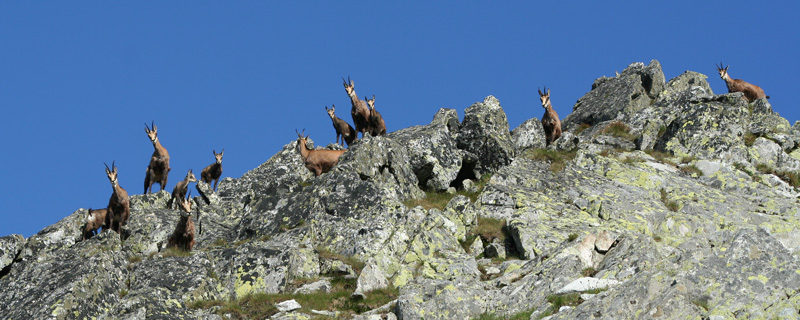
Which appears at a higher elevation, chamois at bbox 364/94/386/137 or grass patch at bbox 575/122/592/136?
chamois at bbox 364/94/386/137

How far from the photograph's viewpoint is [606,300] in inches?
630

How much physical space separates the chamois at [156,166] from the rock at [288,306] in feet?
45.3

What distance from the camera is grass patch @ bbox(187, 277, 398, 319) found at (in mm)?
19828

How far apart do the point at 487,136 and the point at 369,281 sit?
1144cm

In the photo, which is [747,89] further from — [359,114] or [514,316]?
[514,316]

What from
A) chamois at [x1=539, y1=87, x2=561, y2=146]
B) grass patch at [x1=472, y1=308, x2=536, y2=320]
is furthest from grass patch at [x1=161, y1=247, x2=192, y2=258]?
chamois at [x1=539, y1=87, x2=561, y2=146]

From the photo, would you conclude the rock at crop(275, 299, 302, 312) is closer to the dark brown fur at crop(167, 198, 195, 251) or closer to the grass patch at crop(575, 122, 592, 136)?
the dark brown fur at crop(167, 198, 195, 251)

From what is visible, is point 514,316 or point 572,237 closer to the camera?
point 514,316

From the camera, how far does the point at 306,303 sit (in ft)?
66.5

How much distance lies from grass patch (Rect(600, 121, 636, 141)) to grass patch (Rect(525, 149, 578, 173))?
3.80 metres

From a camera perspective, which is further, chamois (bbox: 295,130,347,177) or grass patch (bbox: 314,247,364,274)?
chamois (bbox: 295,130,347,177)

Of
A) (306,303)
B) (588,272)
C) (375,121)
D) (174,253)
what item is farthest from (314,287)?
(375,121)

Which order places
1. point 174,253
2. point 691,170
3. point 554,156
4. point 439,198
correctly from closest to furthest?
point 174,253 < point 439,198 < point 691,170 < point 554,156

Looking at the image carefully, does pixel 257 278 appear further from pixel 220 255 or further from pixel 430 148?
pixel 430 148
